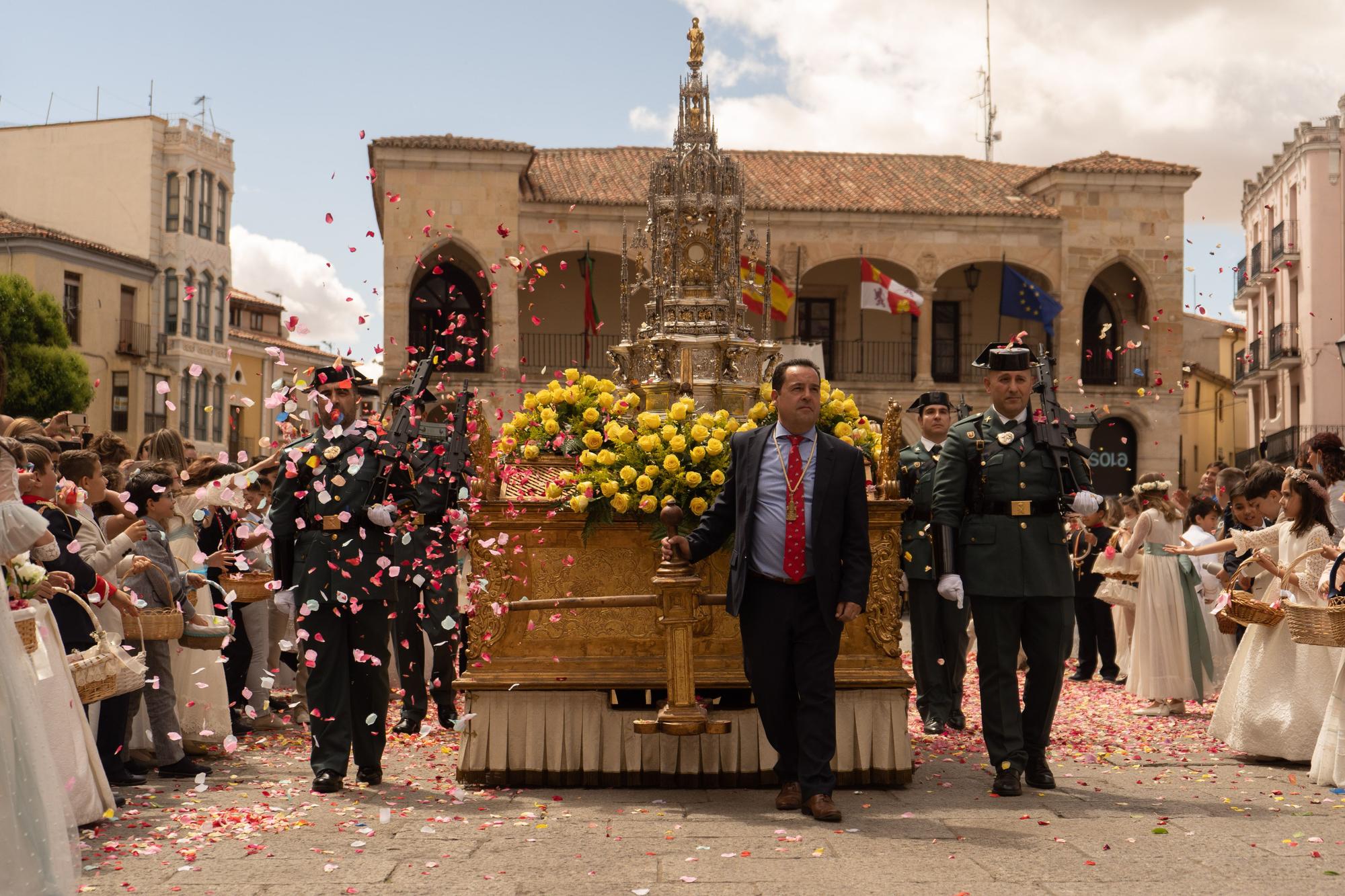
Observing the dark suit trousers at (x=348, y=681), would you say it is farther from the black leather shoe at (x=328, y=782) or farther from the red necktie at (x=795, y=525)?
the red necktie at (x=795, y=525)

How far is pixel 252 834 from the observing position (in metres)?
6.30

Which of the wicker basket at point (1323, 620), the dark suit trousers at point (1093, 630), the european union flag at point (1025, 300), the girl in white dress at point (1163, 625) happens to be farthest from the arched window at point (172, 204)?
the wicker basket at point (1323, 620)

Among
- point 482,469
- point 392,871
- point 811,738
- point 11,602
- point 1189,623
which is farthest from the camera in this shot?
point 1189,623

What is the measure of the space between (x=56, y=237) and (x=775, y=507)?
41.9m

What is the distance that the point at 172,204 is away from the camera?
49.2m

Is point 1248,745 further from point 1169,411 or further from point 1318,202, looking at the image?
point 1318,202

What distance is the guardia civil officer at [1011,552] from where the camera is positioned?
7387mm

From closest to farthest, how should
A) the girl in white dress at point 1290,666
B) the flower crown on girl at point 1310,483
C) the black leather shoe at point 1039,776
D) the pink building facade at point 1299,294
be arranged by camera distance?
the black leather shoe at point 1039,776
the girl in white dress at point 1290,666
the flower crown on girl at point 1310,483
the pink building facade at point 1299,294

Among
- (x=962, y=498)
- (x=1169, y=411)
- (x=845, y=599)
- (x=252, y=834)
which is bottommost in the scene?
(x=252, y=834)

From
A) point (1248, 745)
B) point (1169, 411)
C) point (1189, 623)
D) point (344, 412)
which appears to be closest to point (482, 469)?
point (344, 412)

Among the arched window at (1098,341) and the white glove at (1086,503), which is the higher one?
the arched window at (1098,341)

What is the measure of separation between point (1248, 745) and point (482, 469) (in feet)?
14.9

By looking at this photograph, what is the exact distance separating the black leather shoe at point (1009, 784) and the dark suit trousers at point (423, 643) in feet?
11.5

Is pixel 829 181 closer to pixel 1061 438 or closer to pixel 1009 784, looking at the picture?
pixel 1061 438
